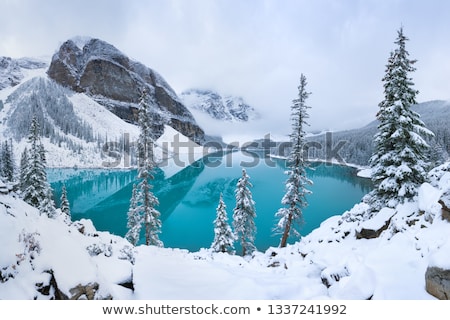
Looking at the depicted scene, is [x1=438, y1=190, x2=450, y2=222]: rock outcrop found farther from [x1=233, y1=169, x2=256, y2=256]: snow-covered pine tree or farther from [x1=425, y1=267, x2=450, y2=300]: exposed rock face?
[x1=233, y1=169, x2=256, y2=256]: snow-covered pine tree

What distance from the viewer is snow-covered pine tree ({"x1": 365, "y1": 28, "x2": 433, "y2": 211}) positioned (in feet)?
37.8

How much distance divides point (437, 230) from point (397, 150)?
645cm

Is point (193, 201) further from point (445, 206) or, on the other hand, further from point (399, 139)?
point (445, 206)

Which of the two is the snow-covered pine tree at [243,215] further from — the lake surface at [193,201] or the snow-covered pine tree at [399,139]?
the snow-covered pine tree at [399,139]

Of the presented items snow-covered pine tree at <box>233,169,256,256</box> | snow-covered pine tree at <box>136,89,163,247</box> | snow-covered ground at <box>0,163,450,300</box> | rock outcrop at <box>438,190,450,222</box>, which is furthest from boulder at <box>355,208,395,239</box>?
snow-covered pine tree at <box>136,89,163,247</box>

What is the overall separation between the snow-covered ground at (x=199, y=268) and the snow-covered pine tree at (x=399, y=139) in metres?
1.00

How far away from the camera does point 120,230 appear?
36.5 meters

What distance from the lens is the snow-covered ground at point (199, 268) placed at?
15.1 ft

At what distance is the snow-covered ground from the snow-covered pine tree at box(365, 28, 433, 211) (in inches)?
39.5

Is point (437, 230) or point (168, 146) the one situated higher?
point (168, 146)
